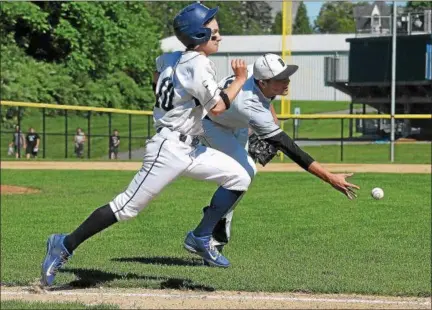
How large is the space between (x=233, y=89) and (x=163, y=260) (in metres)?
2.29

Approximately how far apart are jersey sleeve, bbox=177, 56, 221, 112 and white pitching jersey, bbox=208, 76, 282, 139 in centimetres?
71

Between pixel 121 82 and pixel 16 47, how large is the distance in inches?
233

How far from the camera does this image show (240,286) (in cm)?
597

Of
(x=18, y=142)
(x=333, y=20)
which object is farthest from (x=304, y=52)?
(x=18, y=142)

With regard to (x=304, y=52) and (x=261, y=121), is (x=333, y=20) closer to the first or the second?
(x=304, y=52)

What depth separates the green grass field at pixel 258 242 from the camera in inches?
246

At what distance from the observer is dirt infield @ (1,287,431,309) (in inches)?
209

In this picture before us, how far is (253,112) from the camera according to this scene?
254 inches

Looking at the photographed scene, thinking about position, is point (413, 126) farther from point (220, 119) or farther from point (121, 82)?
point (220, 119)

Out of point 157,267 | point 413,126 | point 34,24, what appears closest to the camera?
point 157,267

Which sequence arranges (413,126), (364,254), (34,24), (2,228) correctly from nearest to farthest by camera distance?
(364,254) → (2,228) → (413,126) → (34,24)

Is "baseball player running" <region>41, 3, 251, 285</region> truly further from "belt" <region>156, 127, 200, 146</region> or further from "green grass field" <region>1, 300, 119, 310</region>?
"green grass field" <region>1, 300, 119, 310</region>

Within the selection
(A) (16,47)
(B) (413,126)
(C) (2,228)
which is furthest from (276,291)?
(A) (16,47)

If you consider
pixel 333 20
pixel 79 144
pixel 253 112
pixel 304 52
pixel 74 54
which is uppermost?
pixel 333 20
